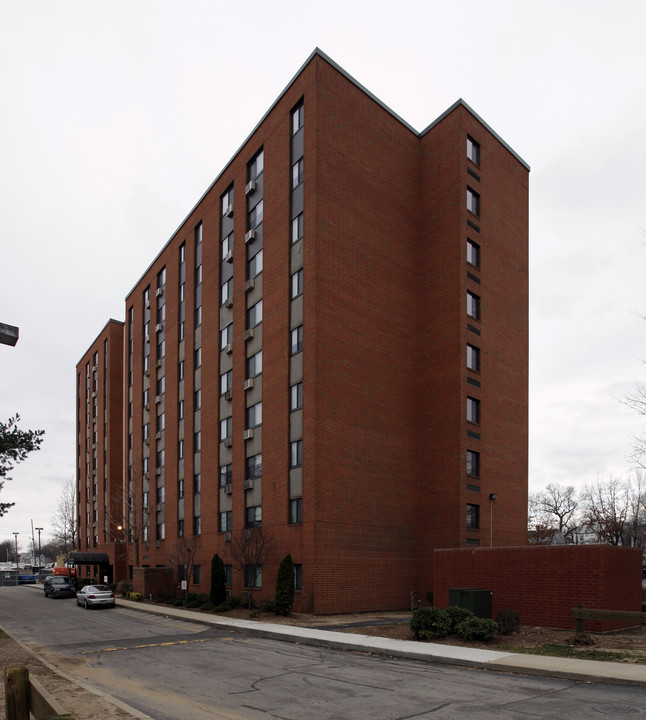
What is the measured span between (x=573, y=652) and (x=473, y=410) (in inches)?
787

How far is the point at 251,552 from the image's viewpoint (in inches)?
1318

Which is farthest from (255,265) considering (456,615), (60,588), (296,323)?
(60,588)

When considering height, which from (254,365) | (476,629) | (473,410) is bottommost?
(476,629)

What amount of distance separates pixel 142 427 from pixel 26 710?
176 ft

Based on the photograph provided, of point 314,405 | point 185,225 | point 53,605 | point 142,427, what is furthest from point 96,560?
point 314,405

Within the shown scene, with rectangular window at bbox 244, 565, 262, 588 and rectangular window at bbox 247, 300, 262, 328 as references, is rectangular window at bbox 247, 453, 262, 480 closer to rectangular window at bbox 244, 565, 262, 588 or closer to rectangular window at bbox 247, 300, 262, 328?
rectangular window at bbox 244, 565, 262, 588

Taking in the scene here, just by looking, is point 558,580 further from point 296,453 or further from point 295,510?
point 296,453

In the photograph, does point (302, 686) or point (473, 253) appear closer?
point (302, 686)

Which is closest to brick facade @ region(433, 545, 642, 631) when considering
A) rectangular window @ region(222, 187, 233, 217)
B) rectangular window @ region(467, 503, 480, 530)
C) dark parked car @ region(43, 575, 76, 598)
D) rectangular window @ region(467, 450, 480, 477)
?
rectangular window @ region(467, 503, 480, 530)

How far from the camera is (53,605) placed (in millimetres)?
42750

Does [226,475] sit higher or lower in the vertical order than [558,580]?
higher

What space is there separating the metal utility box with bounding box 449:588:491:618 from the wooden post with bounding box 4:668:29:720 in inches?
697

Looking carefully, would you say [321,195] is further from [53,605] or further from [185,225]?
[53,605]

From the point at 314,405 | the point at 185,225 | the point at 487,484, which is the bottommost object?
the point at 487,484
